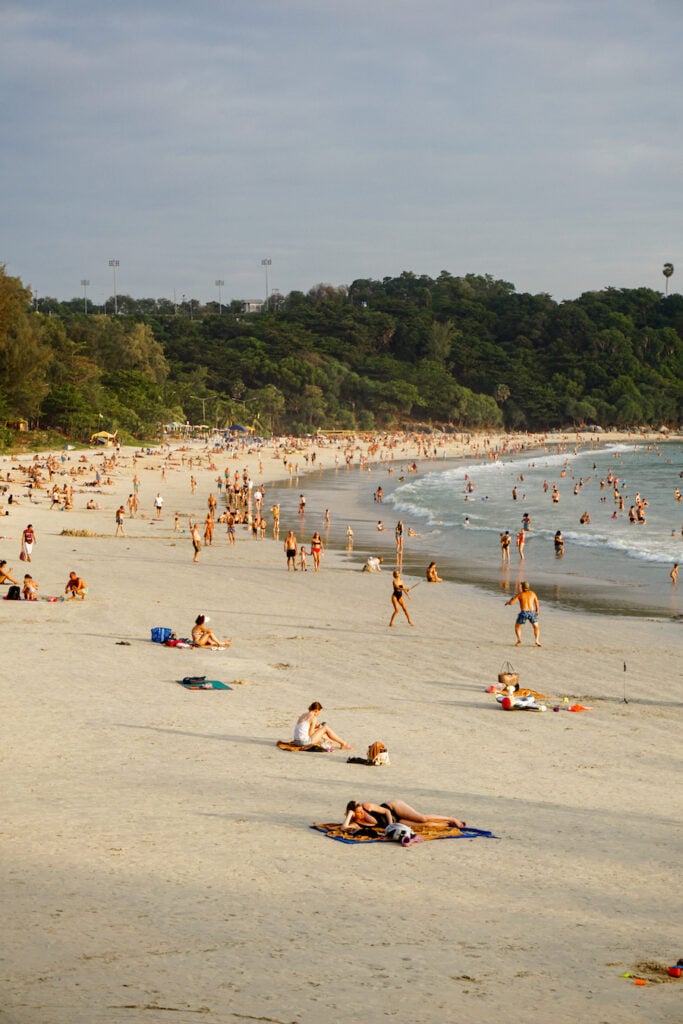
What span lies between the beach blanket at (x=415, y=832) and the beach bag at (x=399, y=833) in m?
0.05

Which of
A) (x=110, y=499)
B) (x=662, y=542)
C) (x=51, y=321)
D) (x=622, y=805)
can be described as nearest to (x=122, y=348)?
(x=51, y=321)

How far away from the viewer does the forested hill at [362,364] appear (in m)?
76.8

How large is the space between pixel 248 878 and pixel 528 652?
36.3 ft

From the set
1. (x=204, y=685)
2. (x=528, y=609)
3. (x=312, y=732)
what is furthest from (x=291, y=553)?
(x=312, y=732)

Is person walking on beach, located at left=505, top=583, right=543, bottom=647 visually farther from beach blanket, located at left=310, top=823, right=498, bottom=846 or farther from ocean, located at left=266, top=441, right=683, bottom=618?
beach blanket, located at left=310, top=823, right=498, bottom=846

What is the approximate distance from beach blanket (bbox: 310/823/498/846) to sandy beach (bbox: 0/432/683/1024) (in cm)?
17

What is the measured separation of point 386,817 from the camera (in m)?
9.52

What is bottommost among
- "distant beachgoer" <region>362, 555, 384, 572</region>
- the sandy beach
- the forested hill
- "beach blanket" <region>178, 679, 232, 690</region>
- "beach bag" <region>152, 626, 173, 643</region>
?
the sandy beach

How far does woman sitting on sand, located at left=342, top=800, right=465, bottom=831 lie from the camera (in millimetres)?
9500

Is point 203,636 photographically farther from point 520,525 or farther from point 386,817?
point 520,525

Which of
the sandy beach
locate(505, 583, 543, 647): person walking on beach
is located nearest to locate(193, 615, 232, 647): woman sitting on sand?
the sandy beach

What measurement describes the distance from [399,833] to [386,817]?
0.25 meters

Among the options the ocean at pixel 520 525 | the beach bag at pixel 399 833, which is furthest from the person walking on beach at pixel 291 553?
the beach bag at pixel 399 833

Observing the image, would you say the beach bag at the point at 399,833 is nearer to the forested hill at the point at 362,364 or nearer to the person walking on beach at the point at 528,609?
the person walking on beach at the point at 528,609
